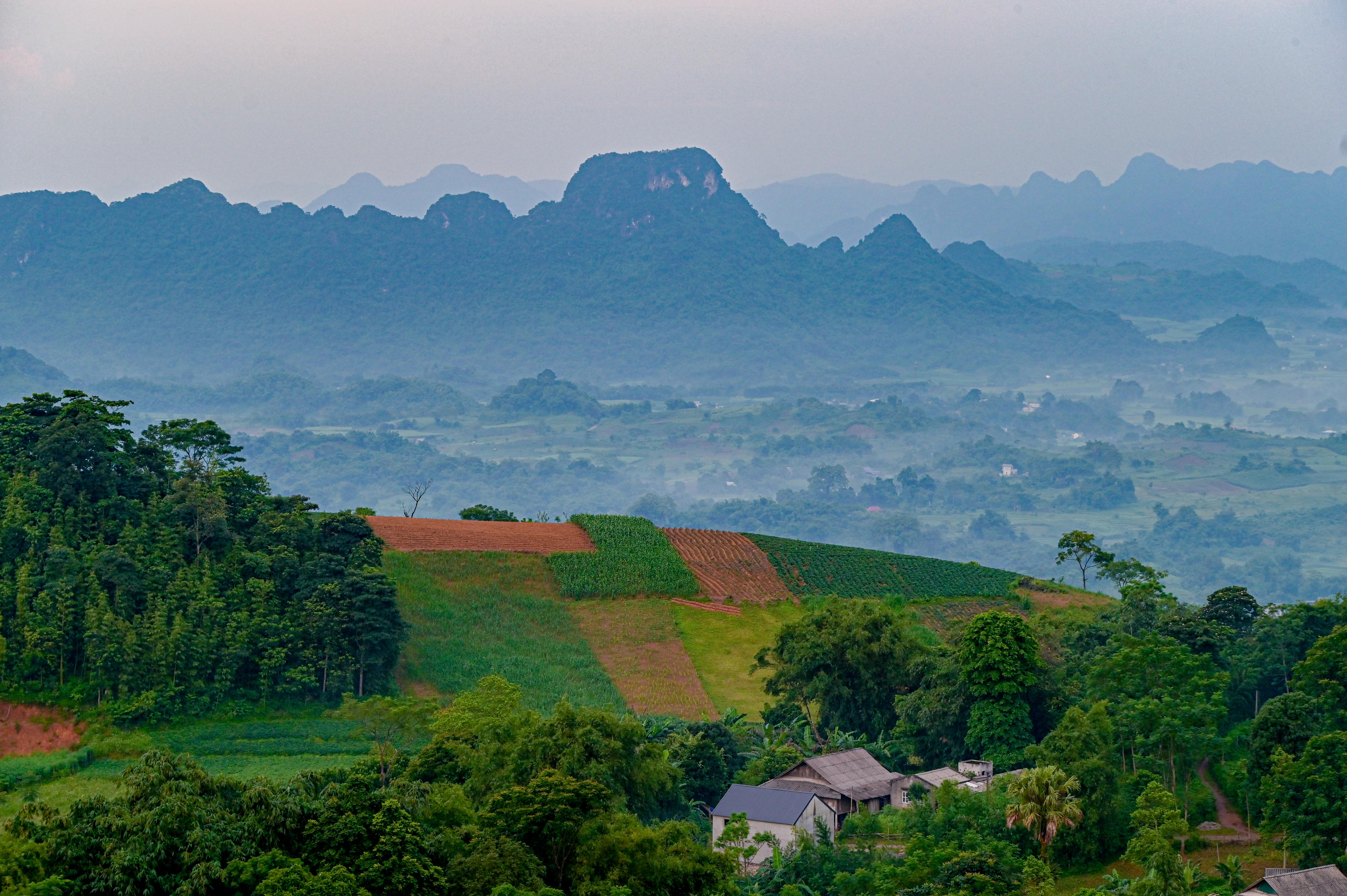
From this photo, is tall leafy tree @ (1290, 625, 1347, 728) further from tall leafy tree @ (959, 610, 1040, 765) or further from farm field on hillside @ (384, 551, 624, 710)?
farm field on hillside @ (384, 551, 624, 710)

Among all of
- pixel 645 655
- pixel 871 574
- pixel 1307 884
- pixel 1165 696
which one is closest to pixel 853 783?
pixel 1165 696

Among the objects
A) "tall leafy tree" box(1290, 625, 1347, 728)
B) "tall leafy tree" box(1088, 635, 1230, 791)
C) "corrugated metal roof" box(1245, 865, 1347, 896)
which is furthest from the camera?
"tall leafy tree" box(1088, 635, 1230, 791)

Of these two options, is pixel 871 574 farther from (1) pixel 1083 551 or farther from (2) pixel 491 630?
(2) pixel 491 630

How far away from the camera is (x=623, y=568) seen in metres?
61.8

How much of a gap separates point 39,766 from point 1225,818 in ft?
106

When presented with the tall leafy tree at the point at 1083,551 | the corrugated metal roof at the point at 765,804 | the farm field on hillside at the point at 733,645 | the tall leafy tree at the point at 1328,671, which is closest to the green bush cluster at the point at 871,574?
the tall leafy tree at the point at 1083,551

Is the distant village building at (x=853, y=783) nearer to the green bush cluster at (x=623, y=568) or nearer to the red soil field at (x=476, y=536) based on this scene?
the green bush cluster at (x=623, y=568)

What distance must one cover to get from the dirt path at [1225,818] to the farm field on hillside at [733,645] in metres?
15.3

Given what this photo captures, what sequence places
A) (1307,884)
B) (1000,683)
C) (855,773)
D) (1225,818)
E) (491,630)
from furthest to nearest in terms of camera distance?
(491,630) → (1000,683) → (855,773) → (1225,818) → (1307,884)

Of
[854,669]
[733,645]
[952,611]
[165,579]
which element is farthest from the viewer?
[952,611]

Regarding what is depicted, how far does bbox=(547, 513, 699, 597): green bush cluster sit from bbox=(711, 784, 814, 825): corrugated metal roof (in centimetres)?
2298

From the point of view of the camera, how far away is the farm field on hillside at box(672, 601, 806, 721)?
170 ft

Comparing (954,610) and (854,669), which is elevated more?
(954,610)

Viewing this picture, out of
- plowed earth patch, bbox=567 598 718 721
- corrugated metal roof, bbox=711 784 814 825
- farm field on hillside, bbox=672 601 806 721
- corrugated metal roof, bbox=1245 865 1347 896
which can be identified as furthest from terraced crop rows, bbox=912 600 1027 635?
corrugated metal roof, bbox=1245 865 1347 896
